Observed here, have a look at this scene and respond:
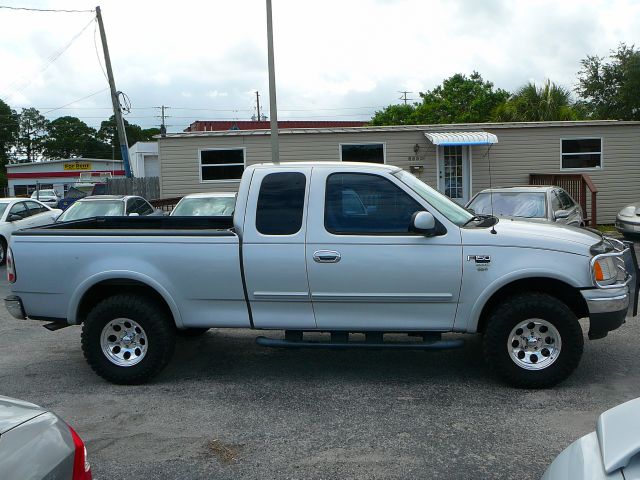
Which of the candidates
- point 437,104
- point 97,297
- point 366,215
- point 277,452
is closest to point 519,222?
point 366,215

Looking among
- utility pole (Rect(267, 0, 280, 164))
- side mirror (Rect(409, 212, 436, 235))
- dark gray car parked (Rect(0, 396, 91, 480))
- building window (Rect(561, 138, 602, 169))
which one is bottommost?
dark gray car parked (Rect(0, 396, 91, 480))

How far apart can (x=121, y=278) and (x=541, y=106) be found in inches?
977

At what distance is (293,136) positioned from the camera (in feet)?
66.6

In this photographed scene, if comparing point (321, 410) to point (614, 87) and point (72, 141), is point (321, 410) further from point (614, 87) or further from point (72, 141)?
point (72, 141)

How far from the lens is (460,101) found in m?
45.5

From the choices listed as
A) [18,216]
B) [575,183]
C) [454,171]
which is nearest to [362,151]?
[454,171]

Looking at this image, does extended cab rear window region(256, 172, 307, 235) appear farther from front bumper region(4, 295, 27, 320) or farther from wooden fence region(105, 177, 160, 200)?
wooden fence region(105, 177, 160, 200)

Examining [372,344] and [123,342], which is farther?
[123,342]

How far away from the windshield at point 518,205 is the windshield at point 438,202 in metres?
5.14

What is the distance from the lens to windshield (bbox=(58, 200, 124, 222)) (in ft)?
47.3

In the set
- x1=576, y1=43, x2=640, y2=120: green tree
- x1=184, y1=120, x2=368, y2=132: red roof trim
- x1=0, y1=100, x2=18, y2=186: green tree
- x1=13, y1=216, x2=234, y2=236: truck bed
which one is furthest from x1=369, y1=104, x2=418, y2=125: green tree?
x1=0, y1=100, x2=18, y2=186: green tree

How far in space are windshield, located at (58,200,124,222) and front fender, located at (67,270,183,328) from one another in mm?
8648

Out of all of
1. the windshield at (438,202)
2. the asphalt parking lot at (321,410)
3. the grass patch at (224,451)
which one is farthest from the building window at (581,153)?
the grass patch at (224,451)

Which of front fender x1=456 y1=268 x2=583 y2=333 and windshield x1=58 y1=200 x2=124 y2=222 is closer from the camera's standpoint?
front fender x1=456 y1=268 x2=583 y2=333
